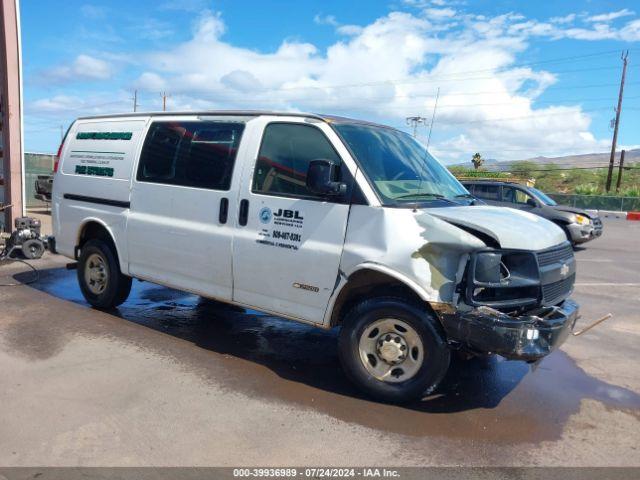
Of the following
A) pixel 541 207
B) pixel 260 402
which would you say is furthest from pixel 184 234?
pixel 541 207

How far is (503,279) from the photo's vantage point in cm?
384

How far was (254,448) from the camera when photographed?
3430 millimetres

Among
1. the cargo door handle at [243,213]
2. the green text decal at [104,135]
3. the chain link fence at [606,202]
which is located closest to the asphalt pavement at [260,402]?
the cargo door handle at [243,213]

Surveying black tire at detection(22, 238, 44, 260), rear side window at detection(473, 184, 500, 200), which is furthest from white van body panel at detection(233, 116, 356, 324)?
rear side window at detection(473, 184, 500, 200)

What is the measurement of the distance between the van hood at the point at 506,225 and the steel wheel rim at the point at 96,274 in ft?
13.2

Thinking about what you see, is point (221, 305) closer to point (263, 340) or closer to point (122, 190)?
point (263, 340)

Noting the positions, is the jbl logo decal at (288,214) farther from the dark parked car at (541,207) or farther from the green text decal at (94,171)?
the dark parked car at (541,207)

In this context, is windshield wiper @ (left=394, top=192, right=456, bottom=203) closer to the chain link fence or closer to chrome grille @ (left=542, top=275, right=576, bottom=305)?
chrome grille @ (left=542, top=275, right=576, bottom=305)

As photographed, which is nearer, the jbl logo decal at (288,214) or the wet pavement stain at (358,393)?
the wet pavement stain at (358,393)

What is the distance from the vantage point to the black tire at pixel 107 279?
618cm

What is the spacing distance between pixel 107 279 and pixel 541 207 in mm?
11356

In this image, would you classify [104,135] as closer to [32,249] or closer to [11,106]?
[32,249]

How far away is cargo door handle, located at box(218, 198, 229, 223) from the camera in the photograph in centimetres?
495

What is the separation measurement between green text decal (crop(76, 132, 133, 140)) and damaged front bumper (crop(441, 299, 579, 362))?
4035mm
